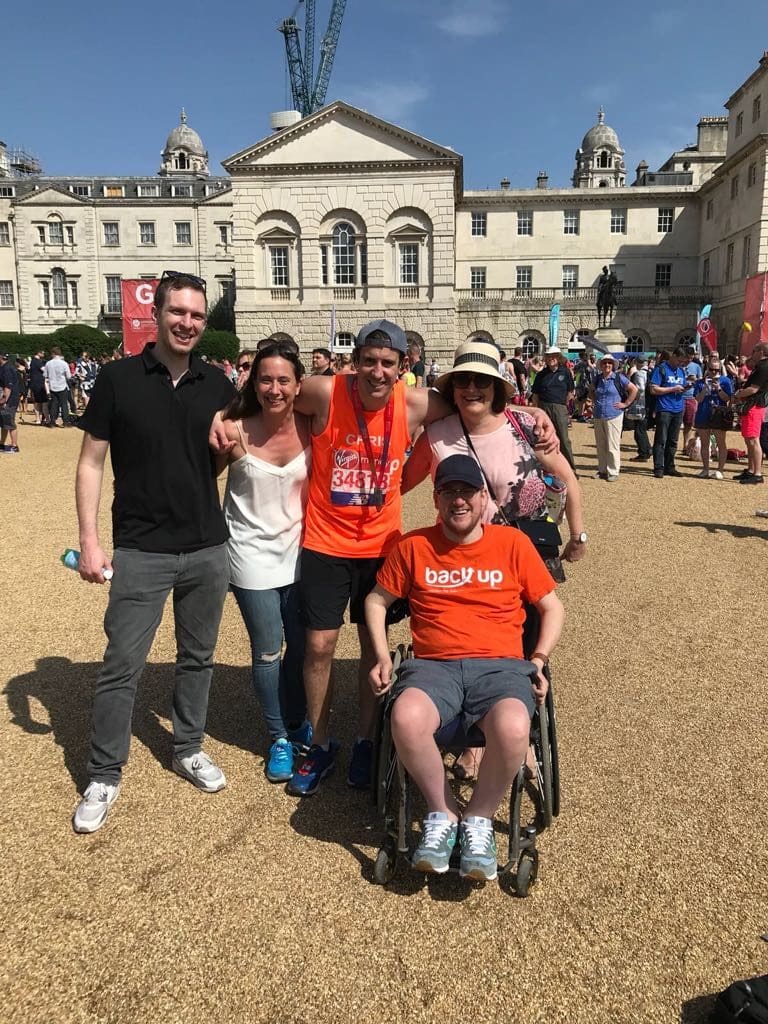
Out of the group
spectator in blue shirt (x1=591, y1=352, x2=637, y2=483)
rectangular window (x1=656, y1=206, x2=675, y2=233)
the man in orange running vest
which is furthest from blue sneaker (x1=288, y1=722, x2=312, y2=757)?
rectangular window (x1=656, y1=206, x2=675, y2=233)

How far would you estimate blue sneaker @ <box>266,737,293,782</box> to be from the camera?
3443mm

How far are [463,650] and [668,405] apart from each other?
10.1m

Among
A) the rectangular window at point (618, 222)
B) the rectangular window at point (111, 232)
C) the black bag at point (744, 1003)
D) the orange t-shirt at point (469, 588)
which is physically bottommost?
the black bag at point (744, 1003)

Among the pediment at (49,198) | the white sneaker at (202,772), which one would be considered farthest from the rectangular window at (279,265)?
the white sneaker at (202,772)

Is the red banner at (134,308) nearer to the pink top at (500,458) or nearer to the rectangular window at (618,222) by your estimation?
the pink top at (500,458)

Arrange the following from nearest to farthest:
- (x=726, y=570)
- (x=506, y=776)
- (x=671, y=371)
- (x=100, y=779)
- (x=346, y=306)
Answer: (x=506, y=776) → (x=100, y=779) → (x=726, y=570) → (x=671, y=371) → (x=346, y=306)

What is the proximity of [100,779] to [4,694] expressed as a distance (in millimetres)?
1579

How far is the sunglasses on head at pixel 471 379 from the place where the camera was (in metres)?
3.06

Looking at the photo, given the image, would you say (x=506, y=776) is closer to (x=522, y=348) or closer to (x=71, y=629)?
(x=71, y=629)

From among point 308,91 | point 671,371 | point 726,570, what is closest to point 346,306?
point 671,371

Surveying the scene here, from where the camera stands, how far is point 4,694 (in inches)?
172

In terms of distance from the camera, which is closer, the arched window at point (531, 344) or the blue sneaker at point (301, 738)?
the blue sneaker at point (301, 738)

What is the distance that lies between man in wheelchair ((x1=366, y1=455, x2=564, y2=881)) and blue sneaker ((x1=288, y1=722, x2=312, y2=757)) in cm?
97

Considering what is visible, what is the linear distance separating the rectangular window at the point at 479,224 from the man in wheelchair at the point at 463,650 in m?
52.2
